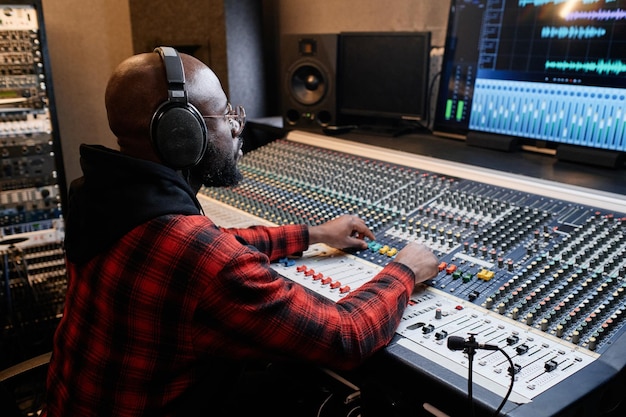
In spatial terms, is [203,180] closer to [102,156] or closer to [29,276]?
[102,156]

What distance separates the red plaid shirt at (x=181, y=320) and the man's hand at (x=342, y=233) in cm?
34

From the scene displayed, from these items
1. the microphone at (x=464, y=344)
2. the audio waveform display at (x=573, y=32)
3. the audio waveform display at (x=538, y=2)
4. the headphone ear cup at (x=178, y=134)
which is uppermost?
the audio waveform display at (x=538, y=2)

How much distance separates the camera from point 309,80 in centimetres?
236

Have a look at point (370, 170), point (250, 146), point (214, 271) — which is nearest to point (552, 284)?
point (214, 271)

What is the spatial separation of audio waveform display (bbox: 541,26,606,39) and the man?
113 cm

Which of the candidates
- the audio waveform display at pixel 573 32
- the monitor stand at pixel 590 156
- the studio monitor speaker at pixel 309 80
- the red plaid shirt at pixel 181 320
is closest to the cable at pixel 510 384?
the red plaid shirt at pixel 181 320

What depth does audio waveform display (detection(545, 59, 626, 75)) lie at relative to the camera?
158 centimetres

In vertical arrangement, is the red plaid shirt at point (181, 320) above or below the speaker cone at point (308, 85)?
below

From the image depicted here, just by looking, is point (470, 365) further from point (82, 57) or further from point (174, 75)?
point (82, 57)

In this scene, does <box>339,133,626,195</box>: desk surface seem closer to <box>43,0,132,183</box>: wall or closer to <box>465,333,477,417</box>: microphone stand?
<box>465,333,477,417</box>: microphone stand

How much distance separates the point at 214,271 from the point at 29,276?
191cm

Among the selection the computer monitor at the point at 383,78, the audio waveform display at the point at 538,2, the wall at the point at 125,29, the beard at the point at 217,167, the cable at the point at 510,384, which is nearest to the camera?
the cable at the point at 510,384

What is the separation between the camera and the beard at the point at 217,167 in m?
1.09

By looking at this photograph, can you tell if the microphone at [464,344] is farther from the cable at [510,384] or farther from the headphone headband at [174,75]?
the headphone headband at [174,75]
